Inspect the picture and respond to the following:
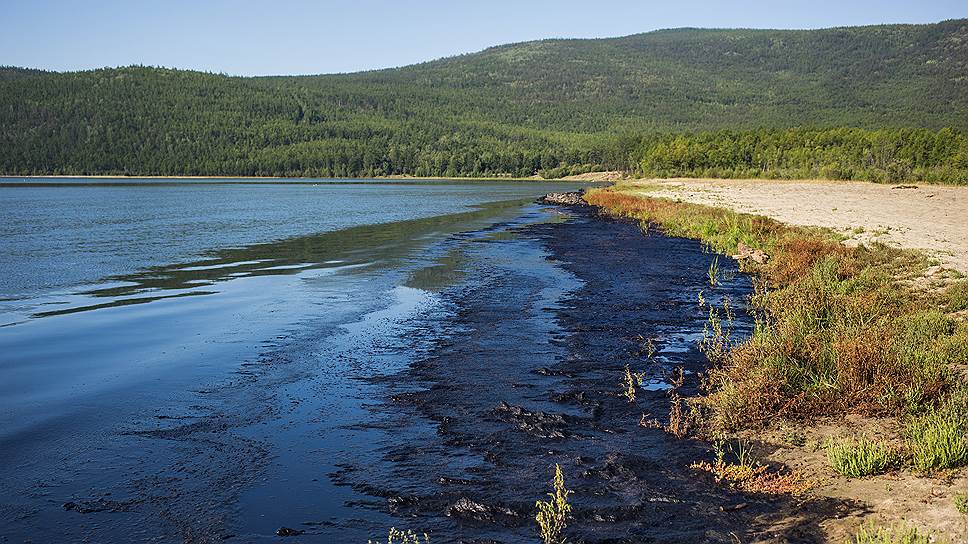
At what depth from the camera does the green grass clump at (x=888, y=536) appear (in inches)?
Result: 229

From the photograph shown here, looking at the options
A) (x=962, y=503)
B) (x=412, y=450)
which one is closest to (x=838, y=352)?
(x=962, y=503)

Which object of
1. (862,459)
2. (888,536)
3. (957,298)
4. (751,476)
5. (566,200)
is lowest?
(751,476)

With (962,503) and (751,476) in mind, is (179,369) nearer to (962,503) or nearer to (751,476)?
(751,476)

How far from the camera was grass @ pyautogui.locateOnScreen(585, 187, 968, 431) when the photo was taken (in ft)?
31.8

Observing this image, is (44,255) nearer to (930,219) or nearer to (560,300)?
(560,300)

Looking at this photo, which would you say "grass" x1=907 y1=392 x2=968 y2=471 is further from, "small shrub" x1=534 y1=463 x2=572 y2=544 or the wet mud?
"small shrub" x1=534 y1=463 x2=572 y2=544

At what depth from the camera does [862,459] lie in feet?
25.6

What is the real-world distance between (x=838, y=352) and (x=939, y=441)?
270 centimetres

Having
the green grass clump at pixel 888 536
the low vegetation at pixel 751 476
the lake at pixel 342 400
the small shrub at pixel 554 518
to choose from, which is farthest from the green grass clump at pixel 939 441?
the small shrub at pixel 554 518

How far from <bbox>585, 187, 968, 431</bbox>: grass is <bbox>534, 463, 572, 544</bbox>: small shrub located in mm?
3308

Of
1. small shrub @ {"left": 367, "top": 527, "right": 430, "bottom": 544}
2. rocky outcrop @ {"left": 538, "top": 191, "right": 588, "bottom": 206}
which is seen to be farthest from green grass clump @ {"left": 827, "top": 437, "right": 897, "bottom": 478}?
rocky outcrop @ {"left": 538, "top": 191, "right": 588, "bottom": 206}

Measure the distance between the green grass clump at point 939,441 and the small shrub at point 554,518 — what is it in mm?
3828

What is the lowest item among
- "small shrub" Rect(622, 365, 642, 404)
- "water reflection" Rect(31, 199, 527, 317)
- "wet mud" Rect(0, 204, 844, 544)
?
"wet mud" Rect(0, 204, 844, 544)

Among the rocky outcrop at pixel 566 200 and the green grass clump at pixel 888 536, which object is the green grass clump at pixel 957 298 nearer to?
the green grass clump at pixel 888 536
